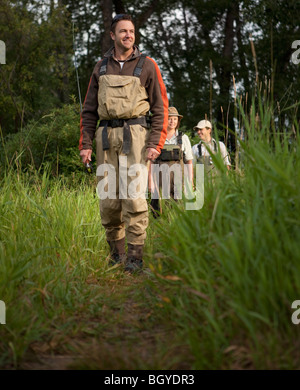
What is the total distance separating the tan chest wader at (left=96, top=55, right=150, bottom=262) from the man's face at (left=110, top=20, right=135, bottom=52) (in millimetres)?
175

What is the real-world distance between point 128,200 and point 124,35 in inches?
58.6

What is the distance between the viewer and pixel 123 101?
4.35 metres

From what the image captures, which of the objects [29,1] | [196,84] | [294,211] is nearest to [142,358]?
[294,211]

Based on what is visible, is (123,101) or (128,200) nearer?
(123,101)

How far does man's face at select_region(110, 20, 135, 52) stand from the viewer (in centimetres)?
443

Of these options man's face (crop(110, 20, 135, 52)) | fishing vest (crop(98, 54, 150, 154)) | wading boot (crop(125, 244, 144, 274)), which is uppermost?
man's face (crop(110, 20, 135, 52))

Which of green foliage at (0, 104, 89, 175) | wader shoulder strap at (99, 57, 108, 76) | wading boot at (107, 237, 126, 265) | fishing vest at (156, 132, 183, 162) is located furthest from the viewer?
green foliage at (0, 104, 89, 175)

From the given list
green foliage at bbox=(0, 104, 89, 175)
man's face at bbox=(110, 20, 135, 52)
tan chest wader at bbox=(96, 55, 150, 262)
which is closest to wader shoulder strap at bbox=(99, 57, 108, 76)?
tan chest wader at bbox=(96, 55, 150, 262)

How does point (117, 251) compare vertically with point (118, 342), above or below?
above

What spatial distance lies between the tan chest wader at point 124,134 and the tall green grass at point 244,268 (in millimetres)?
1174

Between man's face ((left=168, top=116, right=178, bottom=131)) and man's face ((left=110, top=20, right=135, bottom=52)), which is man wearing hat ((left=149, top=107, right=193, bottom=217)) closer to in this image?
man's face ((left=168, top=116, right=178, bottom=131))

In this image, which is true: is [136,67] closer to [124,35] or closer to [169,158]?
[124,35]

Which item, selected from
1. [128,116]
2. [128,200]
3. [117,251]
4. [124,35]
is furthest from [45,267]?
[124,35]
